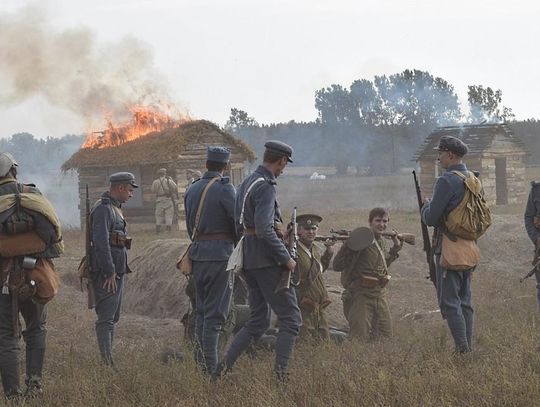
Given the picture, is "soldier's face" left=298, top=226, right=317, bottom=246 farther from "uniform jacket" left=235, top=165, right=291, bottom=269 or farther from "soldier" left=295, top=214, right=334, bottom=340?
"uniform jacket" left=235, top=165, right=291, bottom=269

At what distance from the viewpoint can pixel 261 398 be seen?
545cm

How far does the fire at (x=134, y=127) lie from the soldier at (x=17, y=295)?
21.2 metres

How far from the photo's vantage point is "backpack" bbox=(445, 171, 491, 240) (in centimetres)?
699

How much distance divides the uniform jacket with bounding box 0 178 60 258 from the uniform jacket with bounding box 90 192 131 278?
1078mm

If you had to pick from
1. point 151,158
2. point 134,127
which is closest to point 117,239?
point 151,158

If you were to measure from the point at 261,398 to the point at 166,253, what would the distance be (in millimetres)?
7523

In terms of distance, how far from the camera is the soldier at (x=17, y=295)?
598 centimetres

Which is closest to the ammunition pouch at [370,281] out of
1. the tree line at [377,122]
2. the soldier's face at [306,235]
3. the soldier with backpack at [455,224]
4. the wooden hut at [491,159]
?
the soldier's face at [306,235]

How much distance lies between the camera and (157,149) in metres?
25.5

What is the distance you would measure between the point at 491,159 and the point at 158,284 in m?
23.3

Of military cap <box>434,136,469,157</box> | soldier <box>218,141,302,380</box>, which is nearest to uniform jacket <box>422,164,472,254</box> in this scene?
military cap <box>434,136,469,157</box>

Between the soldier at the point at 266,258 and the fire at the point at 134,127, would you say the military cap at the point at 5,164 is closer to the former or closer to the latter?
the soldier at the point at 266,258

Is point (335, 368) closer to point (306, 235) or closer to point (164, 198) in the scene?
point (306, 235)

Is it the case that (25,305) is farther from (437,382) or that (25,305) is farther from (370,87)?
(370,87)
